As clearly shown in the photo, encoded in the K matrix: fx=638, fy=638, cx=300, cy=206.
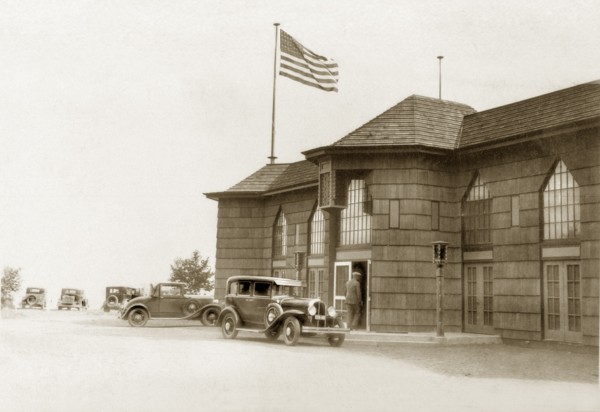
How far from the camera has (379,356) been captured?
40.6 ft

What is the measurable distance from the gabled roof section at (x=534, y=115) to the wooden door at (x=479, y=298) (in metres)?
3.27

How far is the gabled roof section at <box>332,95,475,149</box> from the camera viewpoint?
55.4 feet

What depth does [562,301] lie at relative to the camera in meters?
14.1

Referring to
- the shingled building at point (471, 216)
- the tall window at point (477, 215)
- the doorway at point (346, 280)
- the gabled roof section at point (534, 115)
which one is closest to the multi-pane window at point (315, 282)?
the shingled building at point (471, 216)

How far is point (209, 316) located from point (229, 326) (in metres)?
5.77

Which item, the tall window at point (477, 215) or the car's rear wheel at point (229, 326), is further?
the tall window at point (477, 215)

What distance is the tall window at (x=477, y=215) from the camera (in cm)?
1619

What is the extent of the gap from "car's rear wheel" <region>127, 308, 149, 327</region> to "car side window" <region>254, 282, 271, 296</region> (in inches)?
249

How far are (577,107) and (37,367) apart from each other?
11.6 meters

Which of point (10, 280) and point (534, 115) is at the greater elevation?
point (534, 115)

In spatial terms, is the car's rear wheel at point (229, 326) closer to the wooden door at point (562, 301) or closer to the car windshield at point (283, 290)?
the car windshield at point (283, 290)

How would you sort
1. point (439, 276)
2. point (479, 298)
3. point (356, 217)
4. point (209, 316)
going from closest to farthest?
point (439, 276) → point (479, 298) → point (356, 217) → point (209, 316)

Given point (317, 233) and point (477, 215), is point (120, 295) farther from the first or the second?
point (477, 215)

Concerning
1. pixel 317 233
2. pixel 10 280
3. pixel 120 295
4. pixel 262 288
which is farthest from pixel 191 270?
pixel 10 280
